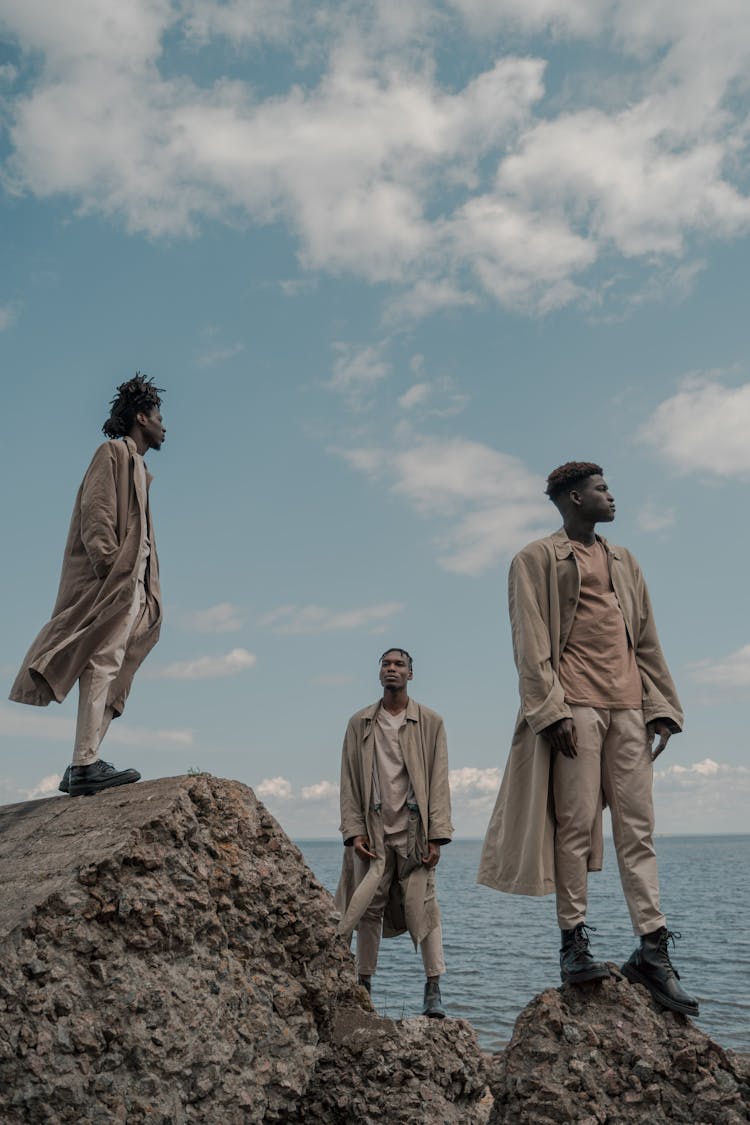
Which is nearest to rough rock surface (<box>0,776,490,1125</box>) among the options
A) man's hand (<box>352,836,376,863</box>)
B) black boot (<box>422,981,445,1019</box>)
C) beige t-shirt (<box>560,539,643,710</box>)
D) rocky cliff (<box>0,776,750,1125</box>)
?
rocky cliff (<box>0,776,750,1125</box>)

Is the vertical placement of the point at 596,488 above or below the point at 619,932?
above

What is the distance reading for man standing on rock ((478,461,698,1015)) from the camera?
4914mm

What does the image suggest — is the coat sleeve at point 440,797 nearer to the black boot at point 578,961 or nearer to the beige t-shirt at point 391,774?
the beige t-shirt at point 391,774

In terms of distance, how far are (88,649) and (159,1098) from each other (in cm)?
263

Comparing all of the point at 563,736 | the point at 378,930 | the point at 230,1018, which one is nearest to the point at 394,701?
the point at 378,930

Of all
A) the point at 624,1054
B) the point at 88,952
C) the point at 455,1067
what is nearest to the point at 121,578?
the point at 88,952

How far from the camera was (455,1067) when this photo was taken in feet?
17.3

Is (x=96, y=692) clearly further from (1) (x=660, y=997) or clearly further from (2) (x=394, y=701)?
(1) (x=660, y=997)

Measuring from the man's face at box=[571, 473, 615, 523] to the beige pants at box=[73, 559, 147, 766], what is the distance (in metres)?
2.84

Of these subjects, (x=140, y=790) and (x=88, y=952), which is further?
(x=140, y=790)

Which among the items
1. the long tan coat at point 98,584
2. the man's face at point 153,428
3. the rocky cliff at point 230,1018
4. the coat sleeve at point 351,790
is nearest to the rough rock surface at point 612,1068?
the rocky cliff at point 230,1018

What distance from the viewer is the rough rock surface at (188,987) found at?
13.4ft

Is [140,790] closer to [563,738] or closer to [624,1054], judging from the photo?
[563,738]

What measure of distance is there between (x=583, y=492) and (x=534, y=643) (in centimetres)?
100
